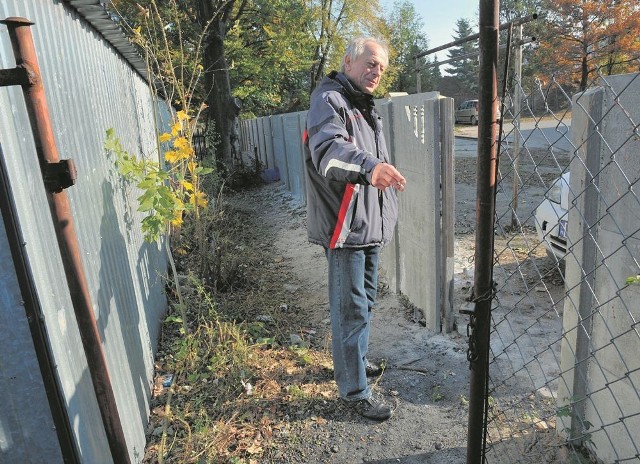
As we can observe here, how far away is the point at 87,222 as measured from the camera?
208 cm

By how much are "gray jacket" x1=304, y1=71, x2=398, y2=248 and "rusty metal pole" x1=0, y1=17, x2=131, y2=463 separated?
3.62 feet

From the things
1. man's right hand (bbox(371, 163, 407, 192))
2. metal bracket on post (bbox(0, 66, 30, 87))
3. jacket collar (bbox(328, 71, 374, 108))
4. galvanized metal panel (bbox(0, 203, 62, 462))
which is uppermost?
metal bracket on post (bbox(0, 66, 30, 87))

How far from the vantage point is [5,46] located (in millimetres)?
1425

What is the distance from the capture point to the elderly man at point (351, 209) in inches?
94.3

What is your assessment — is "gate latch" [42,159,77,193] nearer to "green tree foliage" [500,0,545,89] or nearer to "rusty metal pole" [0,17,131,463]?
"rusty metal pole" [0,17,131,463]

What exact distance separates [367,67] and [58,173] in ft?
5.39

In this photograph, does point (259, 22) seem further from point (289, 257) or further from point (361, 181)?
point (361, 181)

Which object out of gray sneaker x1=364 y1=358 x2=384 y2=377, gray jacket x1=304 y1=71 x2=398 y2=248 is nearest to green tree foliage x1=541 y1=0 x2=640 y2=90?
gray sneaker x1=364 y1=358 x2=384 y2=377

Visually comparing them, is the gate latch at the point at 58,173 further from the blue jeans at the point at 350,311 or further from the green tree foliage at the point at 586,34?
the green tree foliage at the point at 586,34

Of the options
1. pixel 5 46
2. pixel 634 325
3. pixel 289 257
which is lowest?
pixel 289 257

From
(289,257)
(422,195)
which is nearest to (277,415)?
(422,195)

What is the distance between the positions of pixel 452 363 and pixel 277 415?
50.3 inches

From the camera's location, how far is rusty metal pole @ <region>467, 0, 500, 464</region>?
135 cm

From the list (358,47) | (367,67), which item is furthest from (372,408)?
(358,47)
